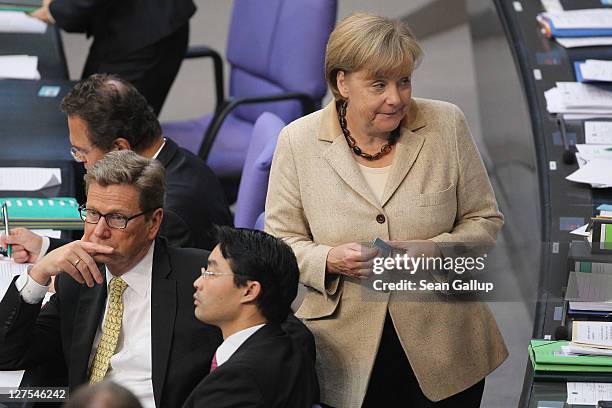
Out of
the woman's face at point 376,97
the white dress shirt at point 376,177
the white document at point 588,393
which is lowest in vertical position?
the white document at point 588,393

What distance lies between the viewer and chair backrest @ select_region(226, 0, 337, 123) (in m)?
4.70

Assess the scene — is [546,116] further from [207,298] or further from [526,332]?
[207,298]

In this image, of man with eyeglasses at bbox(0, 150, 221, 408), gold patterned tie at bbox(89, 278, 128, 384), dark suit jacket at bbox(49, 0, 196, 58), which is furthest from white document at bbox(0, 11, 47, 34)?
gold patterned tie at bbox(89, 278, 128, 384)

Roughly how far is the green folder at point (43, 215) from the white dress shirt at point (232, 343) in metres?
1.00

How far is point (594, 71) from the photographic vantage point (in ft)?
13.5

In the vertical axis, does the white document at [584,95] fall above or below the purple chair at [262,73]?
above

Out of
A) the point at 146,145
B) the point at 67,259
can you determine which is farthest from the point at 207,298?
the point at 146,145

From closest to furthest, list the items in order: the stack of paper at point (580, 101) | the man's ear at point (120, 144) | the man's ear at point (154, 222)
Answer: the man's ear at point (154, 222)
the man's ear at point (120, 144)
the stack of paper at point (580, 101)

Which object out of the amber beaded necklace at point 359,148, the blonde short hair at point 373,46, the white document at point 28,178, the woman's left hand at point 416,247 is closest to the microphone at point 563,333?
the woman's left hand at point 416,247

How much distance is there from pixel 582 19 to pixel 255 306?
2.17 metres

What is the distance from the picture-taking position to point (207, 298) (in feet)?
9.24

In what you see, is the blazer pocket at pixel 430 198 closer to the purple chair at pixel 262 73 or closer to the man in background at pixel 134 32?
the purple chair at pixel 262 73

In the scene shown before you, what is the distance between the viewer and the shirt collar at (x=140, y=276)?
3.06m

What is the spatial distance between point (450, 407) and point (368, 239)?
46cm
